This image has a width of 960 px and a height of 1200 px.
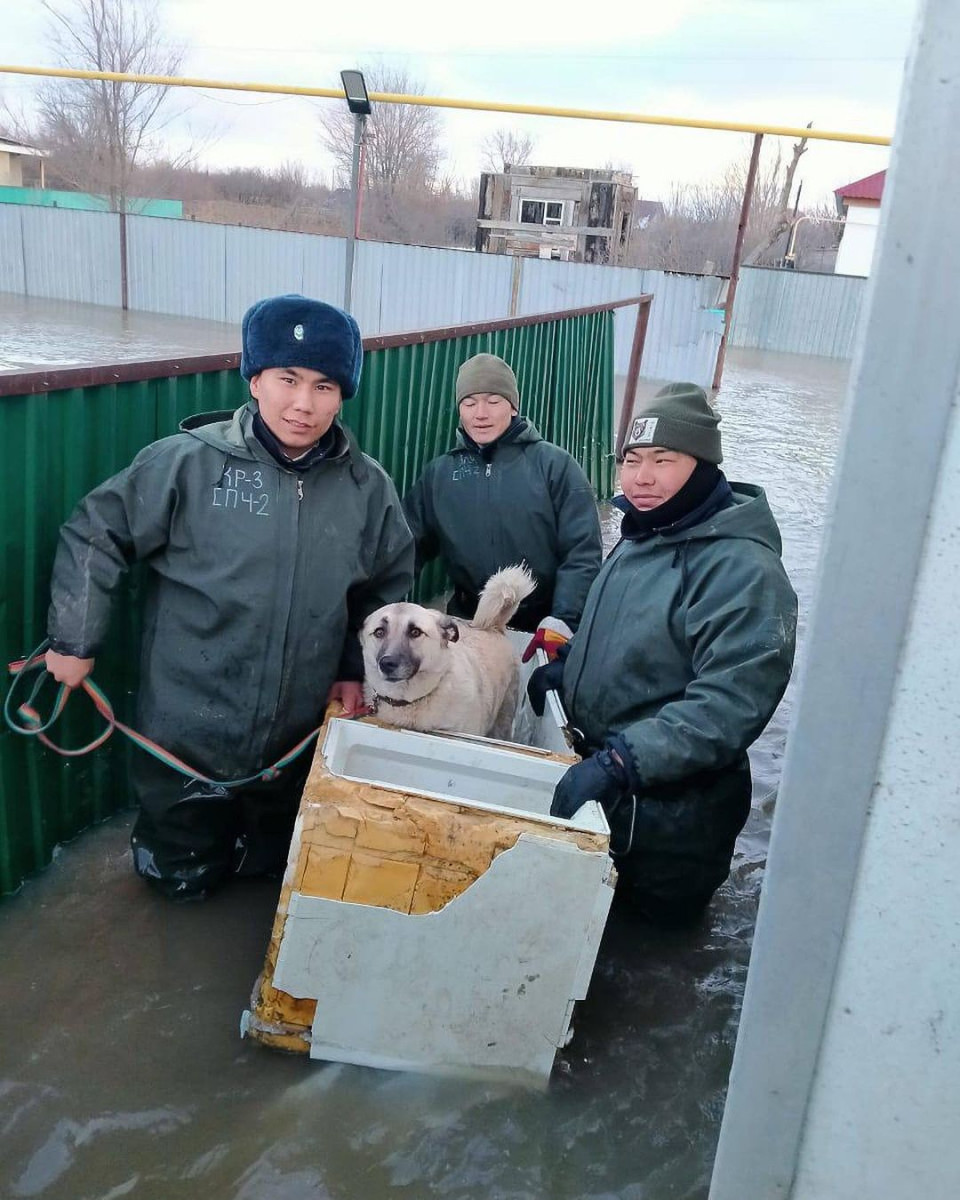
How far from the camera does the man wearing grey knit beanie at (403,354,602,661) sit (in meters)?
4.16

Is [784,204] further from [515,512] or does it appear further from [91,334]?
[515,512]

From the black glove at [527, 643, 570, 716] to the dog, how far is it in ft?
0.44

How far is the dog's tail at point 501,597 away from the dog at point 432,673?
19 mm

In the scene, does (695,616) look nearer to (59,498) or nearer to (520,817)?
(520,817)

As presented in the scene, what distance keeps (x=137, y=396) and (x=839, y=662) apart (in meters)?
2.37

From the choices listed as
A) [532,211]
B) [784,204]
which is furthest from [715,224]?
[532,211]

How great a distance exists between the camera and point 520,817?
7.17 ft

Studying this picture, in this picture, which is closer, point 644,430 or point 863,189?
point 644,430

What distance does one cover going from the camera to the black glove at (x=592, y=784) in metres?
2.41

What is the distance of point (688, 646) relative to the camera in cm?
273

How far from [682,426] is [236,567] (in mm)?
1325

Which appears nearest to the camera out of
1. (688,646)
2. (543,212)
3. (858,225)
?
(688,646)

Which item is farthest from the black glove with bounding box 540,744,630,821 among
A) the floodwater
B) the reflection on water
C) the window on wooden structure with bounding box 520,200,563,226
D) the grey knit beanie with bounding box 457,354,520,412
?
the window on wooden structure with bounding box 520,200,563,226

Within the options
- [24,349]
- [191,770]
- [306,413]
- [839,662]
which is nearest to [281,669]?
[191,770]
